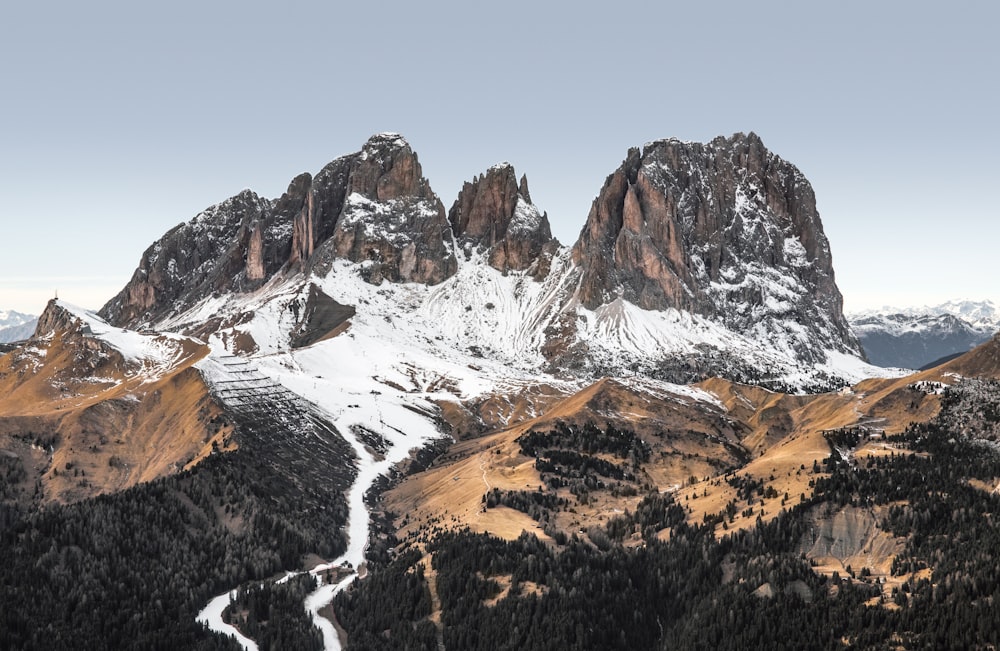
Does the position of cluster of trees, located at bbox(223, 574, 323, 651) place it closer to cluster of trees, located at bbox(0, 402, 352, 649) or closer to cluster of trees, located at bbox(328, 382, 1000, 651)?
cluster of trees, located at bbox(0, 402, 352, 649)

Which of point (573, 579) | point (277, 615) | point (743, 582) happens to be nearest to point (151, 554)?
point (277, 615)

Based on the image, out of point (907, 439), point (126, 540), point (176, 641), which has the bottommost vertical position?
point (176, 641)

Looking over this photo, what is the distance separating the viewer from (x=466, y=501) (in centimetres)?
18900

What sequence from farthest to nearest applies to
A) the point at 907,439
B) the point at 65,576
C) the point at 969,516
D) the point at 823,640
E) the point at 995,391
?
the point at 995,391
the point at 907,439
the point at 65,576
the point at 969,516
the point at 823,640

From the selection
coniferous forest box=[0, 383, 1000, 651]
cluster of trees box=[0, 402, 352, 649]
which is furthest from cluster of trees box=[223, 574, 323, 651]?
cluster of trees box=[0, 402, 352, 649]

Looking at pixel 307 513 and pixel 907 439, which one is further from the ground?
pixel 907 439

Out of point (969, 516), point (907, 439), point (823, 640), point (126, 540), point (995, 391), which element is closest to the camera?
point (823, 640)

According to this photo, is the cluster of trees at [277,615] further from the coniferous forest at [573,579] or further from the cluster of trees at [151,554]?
the cluster of trees at [151,554]

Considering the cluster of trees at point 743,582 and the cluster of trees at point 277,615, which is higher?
the cluster of trees at point 743,582

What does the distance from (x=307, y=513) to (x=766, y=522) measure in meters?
99.0

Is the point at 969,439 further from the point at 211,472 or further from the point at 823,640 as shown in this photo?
the point at 211,472

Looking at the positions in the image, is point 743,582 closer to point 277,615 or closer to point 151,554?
point 277,615

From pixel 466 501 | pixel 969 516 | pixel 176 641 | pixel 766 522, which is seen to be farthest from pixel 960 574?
pixel 176 641

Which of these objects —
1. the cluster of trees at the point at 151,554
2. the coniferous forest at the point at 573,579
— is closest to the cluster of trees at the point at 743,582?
the coniferous forest at the point at 573,579
